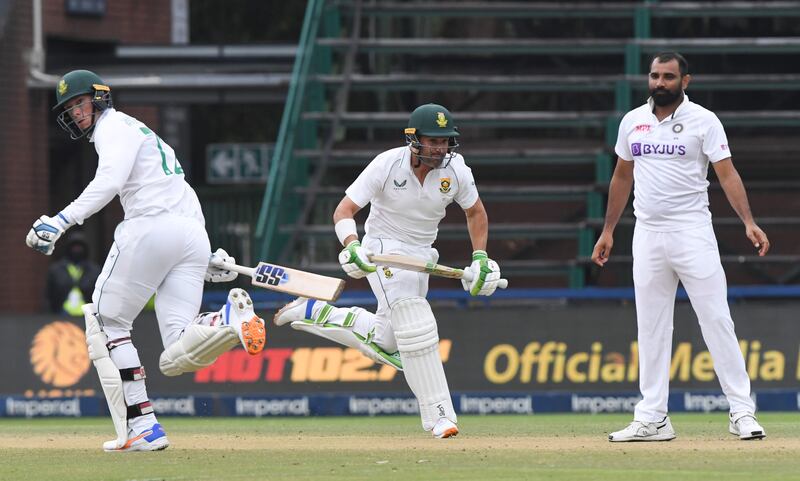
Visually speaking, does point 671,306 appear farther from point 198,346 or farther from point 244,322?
point 198,346

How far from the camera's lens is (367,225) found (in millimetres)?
8312

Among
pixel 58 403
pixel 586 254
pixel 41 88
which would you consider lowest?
pixel 58 403

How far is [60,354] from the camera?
12.3 m

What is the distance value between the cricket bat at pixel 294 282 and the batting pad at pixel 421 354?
342 mm

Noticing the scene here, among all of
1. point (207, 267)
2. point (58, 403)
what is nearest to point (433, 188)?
point (207, 267)

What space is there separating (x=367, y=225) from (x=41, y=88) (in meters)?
9.67

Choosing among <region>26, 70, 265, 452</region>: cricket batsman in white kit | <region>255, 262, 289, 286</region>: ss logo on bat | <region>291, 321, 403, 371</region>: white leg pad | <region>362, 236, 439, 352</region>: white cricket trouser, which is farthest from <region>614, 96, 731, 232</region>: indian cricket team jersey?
<region>26, 70, 265, 452</region>: cricket batsman in white kit

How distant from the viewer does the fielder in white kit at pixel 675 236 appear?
754cm

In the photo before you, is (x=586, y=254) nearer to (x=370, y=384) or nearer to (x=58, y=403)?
(x=370, y=384)

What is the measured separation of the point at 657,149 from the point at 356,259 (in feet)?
4.86

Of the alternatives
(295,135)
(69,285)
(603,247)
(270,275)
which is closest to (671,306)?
(603,247)

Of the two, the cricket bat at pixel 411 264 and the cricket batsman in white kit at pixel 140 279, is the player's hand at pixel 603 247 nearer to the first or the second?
the cricket bat at pixel 411 264

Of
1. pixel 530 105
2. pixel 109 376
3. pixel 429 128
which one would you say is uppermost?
pixel 530 105

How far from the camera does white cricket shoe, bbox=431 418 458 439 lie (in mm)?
7949
